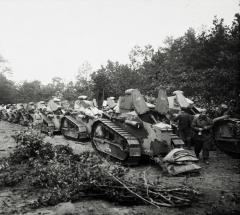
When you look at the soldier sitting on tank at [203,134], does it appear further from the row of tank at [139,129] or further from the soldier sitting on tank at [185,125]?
the row of tank at [139,129]

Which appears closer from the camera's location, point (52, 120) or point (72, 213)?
point (72, 213)

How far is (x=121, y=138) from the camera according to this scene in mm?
9094

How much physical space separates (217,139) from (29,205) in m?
6.90

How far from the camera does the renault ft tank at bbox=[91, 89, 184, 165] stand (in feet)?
27.2

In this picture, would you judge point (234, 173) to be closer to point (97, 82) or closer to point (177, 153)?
point (177, 153)

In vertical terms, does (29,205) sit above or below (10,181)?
below

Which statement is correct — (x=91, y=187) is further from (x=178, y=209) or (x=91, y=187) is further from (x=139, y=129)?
(x=139, y=129)

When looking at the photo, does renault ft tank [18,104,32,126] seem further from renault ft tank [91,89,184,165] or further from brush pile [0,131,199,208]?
brush pile [0,131,199,208]

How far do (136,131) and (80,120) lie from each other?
508 centimetres

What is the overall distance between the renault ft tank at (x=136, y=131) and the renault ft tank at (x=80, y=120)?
2567mm

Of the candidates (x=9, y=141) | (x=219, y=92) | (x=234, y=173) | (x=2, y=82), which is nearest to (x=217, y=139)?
(x=219, y=92)

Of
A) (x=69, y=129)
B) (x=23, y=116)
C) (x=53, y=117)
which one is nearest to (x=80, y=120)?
(x=69, y=129)

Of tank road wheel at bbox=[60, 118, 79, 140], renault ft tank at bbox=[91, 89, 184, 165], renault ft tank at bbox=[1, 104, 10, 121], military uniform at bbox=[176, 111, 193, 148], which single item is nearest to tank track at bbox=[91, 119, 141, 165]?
renault ft tank at bbox=[91, 89, 184, 165]

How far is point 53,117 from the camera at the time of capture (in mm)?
15641
